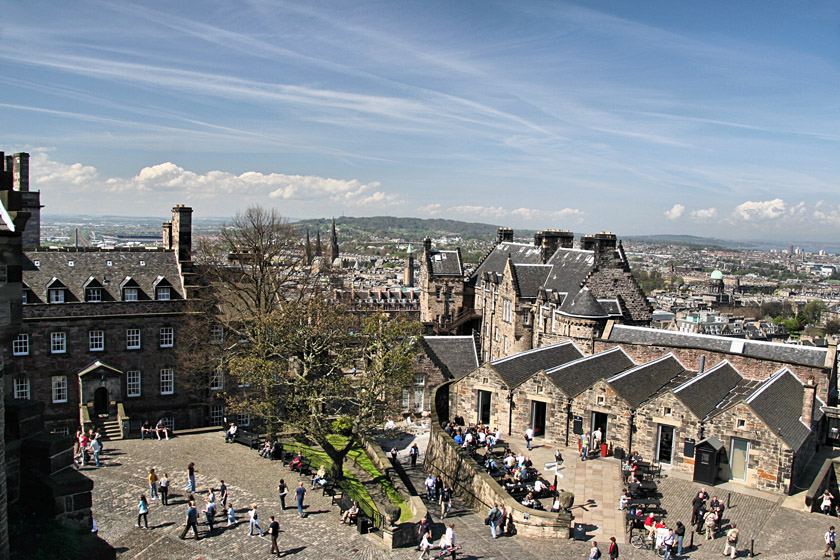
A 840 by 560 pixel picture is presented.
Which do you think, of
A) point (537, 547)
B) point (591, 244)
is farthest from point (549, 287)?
point (537, 547)

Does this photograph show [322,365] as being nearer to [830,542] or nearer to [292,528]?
[292,528]

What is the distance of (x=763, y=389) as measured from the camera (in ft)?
99.8

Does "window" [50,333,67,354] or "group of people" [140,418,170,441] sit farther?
"window" [50,333,67,354]

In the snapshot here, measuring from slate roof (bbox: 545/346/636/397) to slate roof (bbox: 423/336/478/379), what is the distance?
8.22m

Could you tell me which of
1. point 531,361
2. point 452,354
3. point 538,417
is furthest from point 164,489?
point 452,354

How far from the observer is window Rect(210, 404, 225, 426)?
43375 mm

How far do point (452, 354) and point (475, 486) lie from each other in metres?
14.9

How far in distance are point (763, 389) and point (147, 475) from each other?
96.4 ft

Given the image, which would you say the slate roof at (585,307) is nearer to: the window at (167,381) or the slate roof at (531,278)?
the slate roof at (531,278)

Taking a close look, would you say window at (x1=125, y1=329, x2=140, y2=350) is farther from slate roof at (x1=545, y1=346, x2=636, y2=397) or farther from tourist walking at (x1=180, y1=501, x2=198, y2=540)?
slate roof at (x1=545, y1=346, x2=636, y2=397)

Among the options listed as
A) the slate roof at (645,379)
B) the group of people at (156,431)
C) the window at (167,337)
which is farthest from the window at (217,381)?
the slate roof at (645,379)

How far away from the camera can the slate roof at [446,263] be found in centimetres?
6116

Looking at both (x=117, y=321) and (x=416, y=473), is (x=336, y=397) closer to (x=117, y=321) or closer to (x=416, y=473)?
(x=416, y=473)

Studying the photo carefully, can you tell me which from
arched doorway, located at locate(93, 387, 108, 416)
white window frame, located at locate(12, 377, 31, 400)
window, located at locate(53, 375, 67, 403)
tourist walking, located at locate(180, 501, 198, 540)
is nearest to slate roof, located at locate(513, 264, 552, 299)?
arched doorway, located at locate(93, 387, 108, 416)
